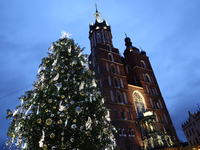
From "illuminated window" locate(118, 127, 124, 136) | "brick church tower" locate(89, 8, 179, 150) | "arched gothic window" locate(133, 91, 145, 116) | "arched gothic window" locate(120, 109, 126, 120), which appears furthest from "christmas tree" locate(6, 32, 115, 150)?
"arched gothic window" locate(133, 91, 145, 116)

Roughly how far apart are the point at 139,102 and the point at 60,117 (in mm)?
24932

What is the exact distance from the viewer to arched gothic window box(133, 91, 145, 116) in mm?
27462

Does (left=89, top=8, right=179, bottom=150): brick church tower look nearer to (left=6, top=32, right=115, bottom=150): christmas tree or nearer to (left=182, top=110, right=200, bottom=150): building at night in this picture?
(left=182, top=110, right=200, bottom=150): building at night

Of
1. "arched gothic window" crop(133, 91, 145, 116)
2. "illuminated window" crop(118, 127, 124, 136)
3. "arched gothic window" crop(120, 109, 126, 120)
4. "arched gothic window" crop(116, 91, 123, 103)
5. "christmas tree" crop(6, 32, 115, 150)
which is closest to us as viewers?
"christmas tree" crop(6, 32, 115, 150)

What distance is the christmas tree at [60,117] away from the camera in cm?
587

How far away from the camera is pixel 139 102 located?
28688 millimetres

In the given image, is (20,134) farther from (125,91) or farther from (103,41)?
(103,41)

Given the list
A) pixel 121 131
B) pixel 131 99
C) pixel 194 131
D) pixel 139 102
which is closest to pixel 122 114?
pixel 121 131

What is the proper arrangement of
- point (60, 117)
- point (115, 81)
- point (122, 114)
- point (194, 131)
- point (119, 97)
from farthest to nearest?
point (194, 131) → point (115, 81) → point (119, 97) → point (122, 114) → point (60, 117)

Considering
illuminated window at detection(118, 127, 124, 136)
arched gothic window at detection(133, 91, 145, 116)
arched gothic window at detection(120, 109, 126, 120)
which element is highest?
arched gothic window at detection(133, 91, 145, 116)

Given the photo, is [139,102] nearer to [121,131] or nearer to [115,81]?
[115,81]

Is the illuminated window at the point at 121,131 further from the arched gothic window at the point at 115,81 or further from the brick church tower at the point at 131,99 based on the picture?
the arched gothic window at the point at 115,81

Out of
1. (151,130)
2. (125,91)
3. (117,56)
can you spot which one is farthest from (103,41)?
(151,130)

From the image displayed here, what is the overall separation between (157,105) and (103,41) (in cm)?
1944
